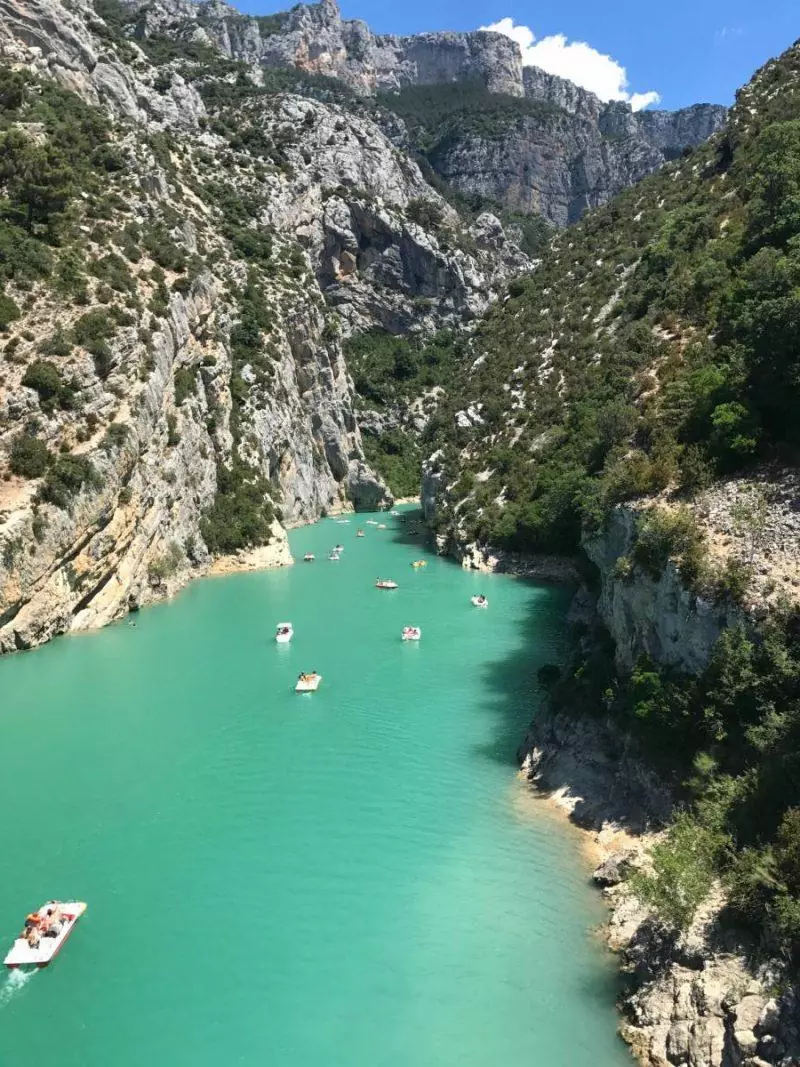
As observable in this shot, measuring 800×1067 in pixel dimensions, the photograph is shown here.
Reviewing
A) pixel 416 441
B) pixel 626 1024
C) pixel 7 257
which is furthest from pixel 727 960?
pixel 416 441

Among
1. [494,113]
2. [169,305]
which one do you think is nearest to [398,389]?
[169,305]

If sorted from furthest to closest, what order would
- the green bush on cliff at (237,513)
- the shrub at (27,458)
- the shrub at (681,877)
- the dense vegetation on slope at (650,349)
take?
1. the green bush on cliff at (237,513)
2. the shrub at (27,458)
3. the dense vegetation on slope at (650,349)
4. the shrub at (681,877)

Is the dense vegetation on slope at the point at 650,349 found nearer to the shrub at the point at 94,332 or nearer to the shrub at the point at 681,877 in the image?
the shrub at the point at 681,877

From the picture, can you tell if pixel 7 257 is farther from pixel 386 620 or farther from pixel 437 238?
pixel 437 238

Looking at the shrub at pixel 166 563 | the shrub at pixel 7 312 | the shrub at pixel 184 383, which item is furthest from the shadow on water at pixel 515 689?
the shrub at pixel 7 312

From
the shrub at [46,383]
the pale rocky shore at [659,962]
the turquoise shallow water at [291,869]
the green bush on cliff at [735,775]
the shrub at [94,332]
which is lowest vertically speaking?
the turquoise shallow water at [291,869]
